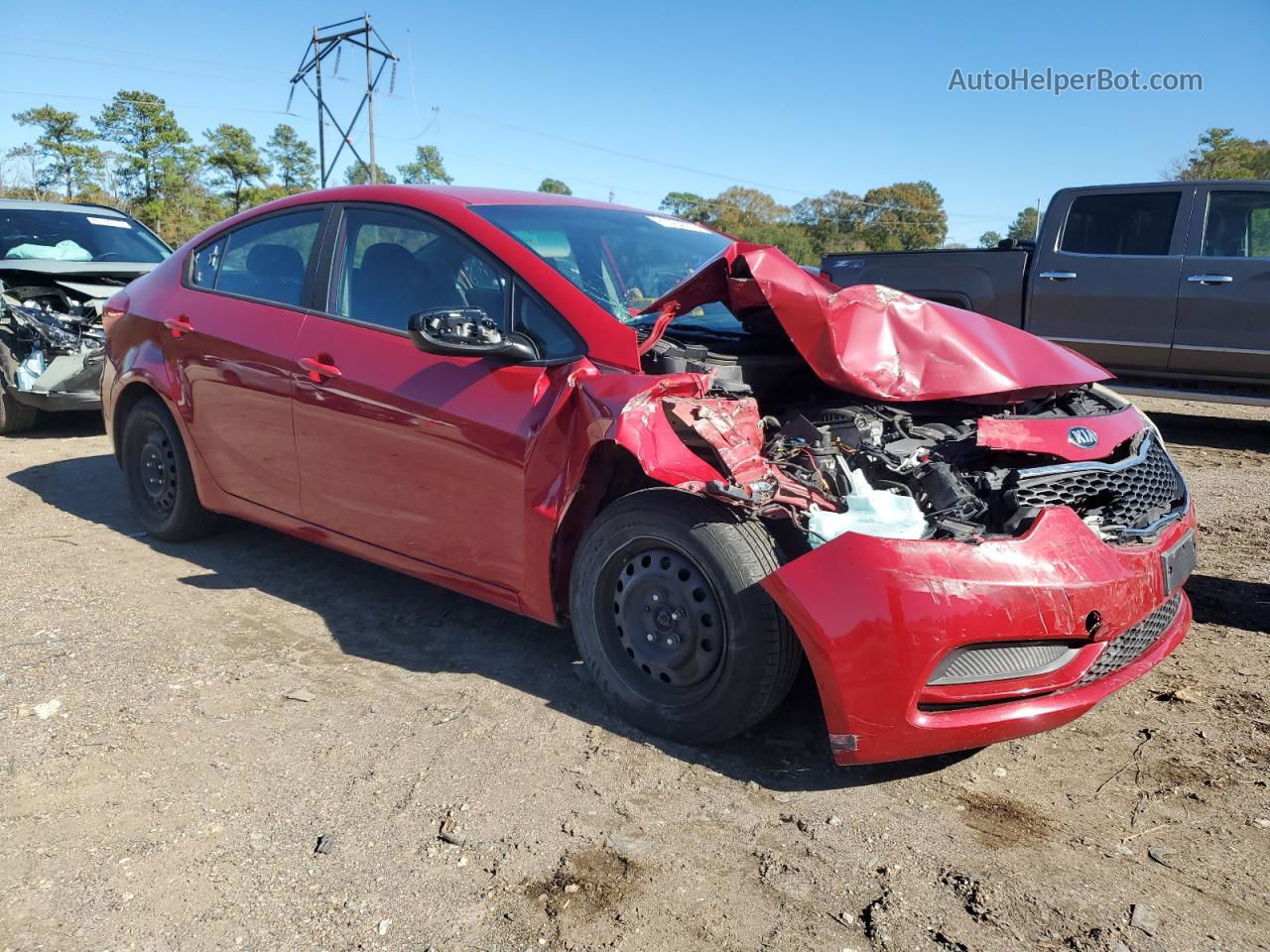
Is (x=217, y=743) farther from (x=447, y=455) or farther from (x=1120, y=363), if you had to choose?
(x=1120, y=363)

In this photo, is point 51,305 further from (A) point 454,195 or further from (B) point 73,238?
(A) point 454,195

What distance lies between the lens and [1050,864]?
2.37 meters

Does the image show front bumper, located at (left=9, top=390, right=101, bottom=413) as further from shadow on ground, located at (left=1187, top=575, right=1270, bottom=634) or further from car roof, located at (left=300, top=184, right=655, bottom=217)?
shadow on ground, located at (left=1187, top=575, right=1270, bottom=634)

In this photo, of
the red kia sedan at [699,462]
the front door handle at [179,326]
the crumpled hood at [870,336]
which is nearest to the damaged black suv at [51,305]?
the front door handle at [179,326]

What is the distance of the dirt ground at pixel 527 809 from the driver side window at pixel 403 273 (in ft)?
4.19

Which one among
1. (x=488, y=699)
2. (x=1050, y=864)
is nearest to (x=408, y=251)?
(x=488, y=699)

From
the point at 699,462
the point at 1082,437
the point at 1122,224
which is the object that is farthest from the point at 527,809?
the point at 1122,224

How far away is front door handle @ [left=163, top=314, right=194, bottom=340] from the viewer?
4469 mm

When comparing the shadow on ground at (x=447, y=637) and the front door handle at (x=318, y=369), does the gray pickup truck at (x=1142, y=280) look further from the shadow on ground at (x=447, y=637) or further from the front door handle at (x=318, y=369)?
the front door handle at (x=318, y=369)

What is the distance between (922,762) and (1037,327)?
20.9 ft

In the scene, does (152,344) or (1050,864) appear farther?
(152,344)

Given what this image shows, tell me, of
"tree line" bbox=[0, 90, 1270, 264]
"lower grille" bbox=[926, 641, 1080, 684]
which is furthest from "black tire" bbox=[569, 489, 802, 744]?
"tree line" bbox=[0, 90, 1270, 264]

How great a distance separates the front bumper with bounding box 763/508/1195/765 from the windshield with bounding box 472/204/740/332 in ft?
4.24

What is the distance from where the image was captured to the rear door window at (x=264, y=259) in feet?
13.4
